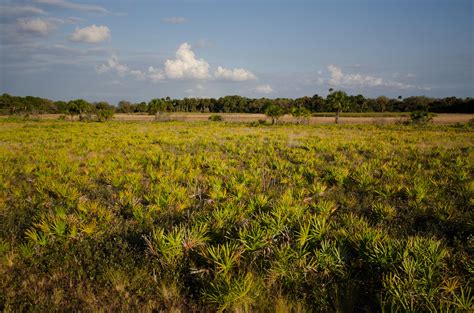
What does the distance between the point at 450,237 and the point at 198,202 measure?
5487mm

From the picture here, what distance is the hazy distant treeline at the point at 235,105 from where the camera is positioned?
7444 cm

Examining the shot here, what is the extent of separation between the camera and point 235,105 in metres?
139

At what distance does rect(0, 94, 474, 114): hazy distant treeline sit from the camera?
74.4 m

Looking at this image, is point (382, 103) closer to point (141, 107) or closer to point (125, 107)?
point (141, 107)

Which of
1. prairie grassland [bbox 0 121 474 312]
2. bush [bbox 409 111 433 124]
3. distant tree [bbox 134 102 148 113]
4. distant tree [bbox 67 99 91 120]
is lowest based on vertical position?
prairie grassland [bbox 0 121 474 312]

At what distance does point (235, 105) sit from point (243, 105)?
4657mm

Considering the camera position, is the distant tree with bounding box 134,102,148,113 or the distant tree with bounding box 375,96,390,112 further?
the distant tree with bounding box 134,102,148,113

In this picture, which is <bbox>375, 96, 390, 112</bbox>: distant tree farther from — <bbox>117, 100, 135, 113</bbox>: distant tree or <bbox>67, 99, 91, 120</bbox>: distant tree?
<bbox>117, 100, 135, 113</bbox>: distant tree

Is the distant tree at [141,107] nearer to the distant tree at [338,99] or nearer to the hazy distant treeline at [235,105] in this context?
the hazy distant treeline at [235,105]

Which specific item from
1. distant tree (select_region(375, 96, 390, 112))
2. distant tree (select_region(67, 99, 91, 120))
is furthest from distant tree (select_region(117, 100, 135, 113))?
distant tree (select_region(375, 96, 390, 112))

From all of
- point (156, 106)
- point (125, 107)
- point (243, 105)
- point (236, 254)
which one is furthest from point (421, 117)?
point (125, 107)

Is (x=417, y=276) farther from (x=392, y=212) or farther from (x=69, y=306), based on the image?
(x=69, y=306)

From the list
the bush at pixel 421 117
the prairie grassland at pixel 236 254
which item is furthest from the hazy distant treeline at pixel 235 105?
the prairie grassland at pixel 236 254

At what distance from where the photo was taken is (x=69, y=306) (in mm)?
3086
